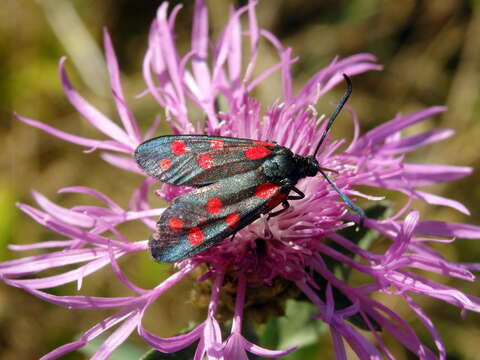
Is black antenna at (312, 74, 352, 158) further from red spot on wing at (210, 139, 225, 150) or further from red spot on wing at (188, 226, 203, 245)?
red spot on wing at (188, 226, 203, 245)

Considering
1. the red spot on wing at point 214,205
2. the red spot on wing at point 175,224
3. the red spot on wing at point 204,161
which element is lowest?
the red spot on wing at point 214,205

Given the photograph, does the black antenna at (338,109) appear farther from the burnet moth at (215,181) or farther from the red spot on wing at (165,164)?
the red spot on wing at (165,164)

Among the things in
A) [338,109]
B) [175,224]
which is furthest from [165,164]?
[338,109]

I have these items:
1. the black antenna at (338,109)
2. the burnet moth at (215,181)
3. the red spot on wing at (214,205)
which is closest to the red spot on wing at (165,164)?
the burnet moth at (215,181)

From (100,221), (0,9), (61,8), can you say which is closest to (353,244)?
(100,221)

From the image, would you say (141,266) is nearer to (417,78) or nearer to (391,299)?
(391,299)

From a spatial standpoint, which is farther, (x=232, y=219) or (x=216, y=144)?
(x=216, y=144)

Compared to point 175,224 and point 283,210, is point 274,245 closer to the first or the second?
point 283,210
